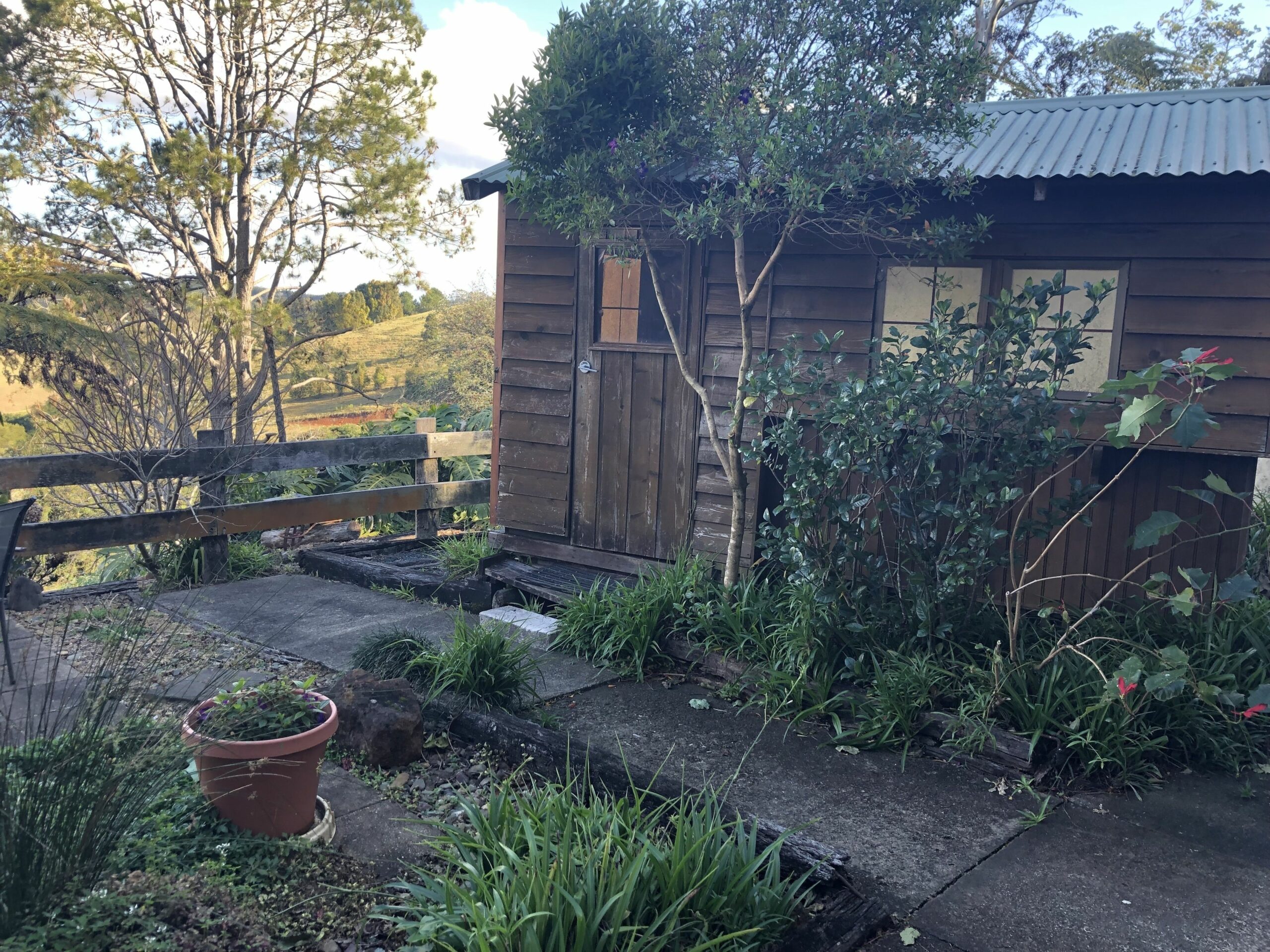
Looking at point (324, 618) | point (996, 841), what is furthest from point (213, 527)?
point (996, 841)

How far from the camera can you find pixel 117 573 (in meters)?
7.29

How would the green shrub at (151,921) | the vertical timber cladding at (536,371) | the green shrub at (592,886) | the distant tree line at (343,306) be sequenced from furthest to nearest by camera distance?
the distant tree line at (343,306)
the vertical timber cladding at (536,371)
the green shrub at (592,886)
the green shrub at (151,921)

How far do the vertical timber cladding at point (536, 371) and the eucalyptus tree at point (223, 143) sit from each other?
30.8ft

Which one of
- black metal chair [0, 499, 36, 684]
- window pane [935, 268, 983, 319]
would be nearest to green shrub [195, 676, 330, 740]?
black metal chair [0, 499, 36, 684]

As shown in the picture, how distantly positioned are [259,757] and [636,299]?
4.11m

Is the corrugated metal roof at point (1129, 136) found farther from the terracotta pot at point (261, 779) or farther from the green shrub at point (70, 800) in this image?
the green shrub at point (70, 800)

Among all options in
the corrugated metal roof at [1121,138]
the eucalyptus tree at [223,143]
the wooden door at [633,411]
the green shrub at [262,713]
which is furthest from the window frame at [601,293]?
the eucalyptus tree at [223,143]

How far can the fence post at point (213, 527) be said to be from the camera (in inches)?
254

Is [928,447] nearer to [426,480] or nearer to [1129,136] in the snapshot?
[1129,136]

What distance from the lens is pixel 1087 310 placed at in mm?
5121

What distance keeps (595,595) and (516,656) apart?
122cm

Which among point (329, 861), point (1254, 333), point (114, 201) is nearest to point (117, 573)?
point (329, 861)

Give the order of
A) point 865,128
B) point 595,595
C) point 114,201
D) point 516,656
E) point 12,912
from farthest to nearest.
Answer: point 114,201
point 595,595
point 865,128
point 516,656
point 12,912

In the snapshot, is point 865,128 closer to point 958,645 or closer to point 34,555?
point 958,645
